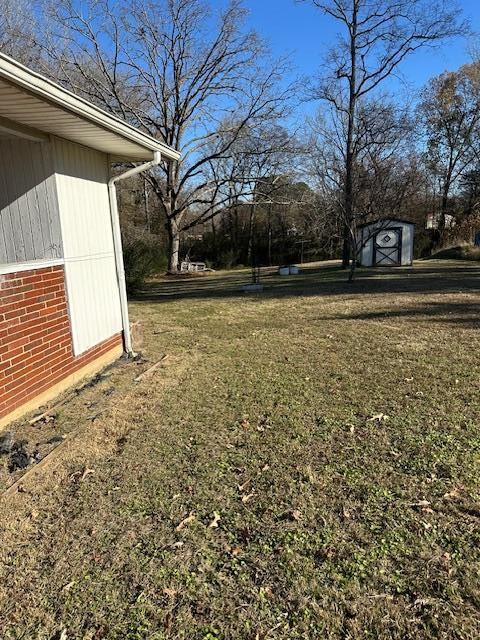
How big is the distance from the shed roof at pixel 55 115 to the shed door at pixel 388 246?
1581cm

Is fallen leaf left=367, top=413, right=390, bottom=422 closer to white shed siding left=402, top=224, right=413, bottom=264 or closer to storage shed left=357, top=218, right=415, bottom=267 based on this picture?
storage shed left=357, top=218, right=415, bottom=267

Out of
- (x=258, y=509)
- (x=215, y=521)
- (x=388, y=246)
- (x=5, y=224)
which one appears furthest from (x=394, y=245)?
(x=215, y=521)

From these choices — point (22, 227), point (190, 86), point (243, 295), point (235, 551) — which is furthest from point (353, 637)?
point (190, 86)

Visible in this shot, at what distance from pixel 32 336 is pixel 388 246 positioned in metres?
17.8

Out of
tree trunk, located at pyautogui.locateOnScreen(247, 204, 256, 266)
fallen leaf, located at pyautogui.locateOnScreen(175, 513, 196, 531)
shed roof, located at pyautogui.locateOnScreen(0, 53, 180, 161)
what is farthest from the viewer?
tree trunk, located at pyautogui.locateOnScreen(247, 204, 256, 266)

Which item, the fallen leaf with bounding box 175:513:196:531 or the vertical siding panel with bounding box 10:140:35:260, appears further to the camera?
the vertical siding panel with bounding box 10:140:35:260

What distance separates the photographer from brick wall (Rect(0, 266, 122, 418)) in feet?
11.8

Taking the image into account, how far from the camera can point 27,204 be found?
427 centimetres

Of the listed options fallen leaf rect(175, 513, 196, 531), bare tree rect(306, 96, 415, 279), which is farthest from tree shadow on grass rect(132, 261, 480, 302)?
fallen leaf rect(175, 513, 196, 531)

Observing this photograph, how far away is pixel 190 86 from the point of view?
20.1m

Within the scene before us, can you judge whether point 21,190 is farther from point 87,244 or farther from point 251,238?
point 251,238

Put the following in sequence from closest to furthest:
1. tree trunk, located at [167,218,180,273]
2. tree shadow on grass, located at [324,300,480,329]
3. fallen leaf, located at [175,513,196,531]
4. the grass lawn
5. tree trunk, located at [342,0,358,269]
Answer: the grass lawn
fallen leaf, located at [175,513,196,531]
tree shadow on grass, located at [324,300,480,329]
tree trunk, located at [342,0,358,269]
tree trunk, located at [167,218,180,273]

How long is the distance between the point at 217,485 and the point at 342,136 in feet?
56.6

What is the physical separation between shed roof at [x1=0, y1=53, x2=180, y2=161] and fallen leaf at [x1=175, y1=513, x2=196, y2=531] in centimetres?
268
